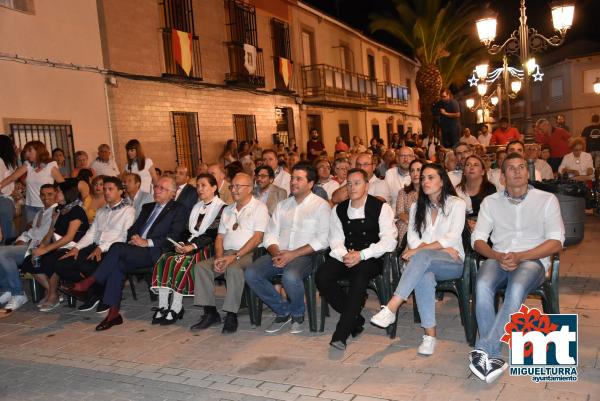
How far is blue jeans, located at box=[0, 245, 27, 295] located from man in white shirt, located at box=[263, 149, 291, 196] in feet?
11.0

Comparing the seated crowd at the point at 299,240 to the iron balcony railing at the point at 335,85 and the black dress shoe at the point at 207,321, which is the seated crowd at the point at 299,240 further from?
the iron balcony railing at the point at 335,85

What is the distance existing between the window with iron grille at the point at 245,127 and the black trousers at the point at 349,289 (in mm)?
12270

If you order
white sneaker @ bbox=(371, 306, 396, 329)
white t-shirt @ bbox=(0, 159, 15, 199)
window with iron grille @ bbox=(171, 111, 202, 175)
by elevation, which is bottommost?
white sneaker @ bbox=(371, 306, 396, 329)

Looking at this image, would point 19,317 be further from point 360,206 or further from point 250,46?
point 250,46

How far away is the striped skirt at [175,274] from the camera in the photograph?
225 inches

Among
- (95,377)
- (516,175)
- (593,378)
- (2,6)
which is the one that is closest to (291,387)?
(95,377)

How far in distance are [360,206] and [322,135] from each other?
17885mm

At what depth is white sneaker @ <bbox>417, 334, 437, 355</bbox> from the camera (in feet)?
14.3

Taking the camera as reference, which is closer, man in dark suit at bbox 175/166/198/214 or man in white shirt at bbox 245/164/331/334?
man in white shirt at bbox 245/164/331/334

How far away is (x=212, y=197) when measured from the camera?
251 inches

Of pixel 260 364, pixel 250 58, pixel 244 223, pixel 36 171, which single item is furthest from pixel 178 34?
pixel 260 364

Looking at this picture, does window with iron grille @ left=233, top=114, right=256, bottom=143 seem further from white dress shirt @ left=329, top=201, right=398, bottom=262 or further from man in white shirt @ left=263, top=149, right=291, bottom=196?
white dress shirt @ left=329, top=201, right=398, bottom=262


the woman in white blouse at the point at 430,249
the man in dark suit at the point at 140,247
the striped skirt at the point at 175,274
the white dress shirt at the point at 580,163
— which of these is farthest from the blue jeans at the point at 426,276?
the white dress shirt at the point at 580,163

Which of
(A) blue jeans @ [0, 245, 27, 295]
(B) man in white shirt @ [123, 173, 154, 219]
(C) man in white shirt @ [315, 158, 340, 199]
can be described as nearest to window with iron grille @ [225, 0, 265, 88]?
(B) man in white shirt @ [123, 173, 154, 219]
